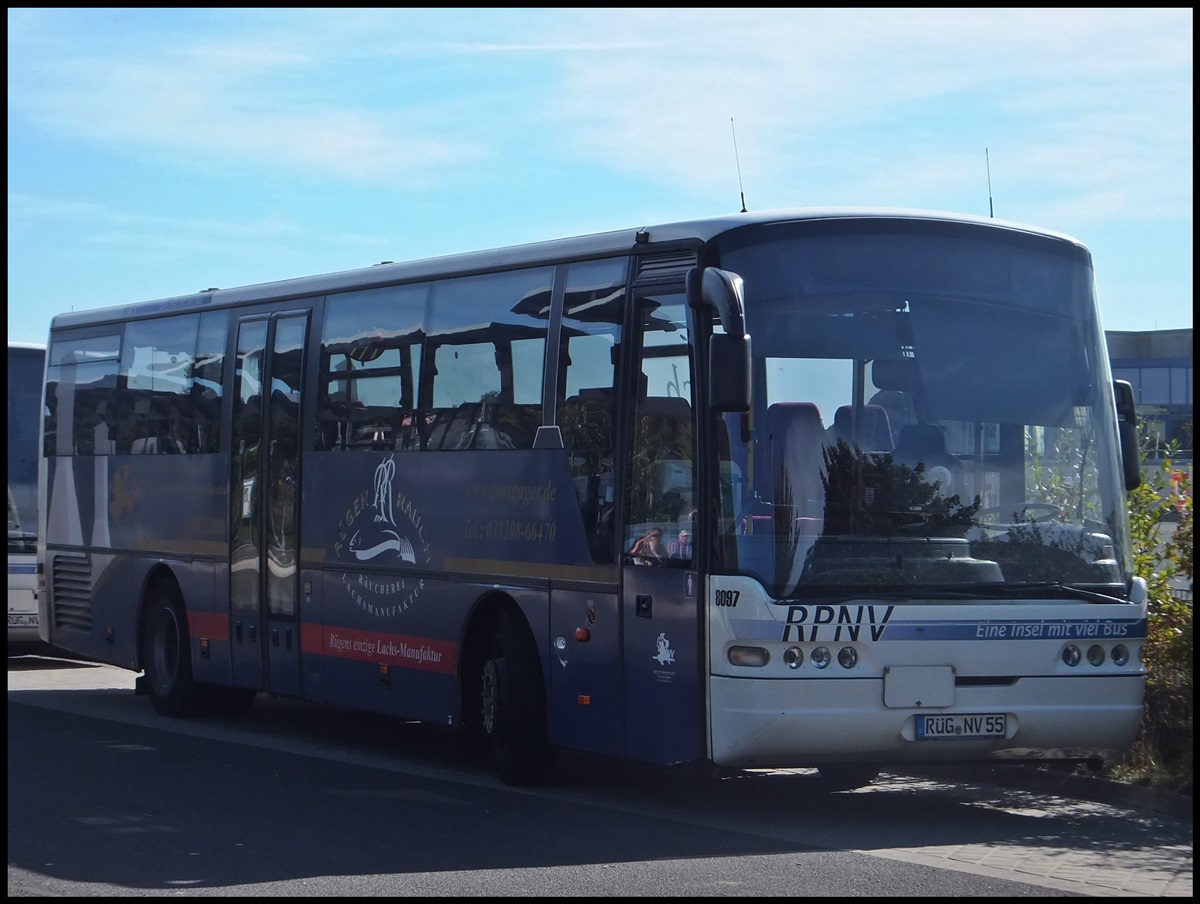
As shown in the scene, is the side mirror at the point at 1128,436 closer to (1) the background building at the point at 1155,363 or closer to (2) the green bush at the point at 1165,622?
(2) the green bush at the point at 1165,622

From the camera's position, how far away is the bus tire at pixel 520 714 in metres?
11.1

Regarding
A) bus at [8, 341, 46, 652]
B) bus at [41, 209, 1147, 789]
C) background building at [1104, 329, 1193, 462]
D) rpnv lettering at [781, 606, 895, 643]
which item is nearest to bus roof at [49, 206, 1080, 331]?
bus at [41, 209, 1147, 789]

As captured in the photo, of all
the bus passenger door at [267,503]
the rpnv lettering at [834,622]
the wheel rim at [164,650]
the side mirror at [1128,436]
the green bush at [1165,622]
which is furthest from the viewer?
the wheel rim at [164,650]

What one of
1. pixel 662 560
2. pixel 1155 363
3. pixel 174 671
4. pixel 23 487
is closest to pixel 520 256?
pixel 662 560

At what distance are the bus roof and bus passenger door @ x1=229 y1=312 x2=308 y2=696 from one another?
314 mm

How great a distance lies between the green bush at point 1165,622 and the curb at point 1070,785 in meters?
0.15

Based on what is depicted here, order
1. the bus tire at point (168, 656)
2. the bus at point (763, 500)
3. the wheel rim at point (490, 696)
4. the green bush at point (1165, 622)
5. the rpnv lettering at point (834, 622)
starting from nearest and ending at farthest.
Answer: the rpnv lettering at point (834, 622) < the bus at point (763, 500) < the green bush at point (1165, 622) < the wheel rim at point (490, 696) < the bus tire at point (168, 656)

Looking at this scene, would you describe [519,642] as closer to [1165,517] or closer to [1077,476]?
[1077,476]

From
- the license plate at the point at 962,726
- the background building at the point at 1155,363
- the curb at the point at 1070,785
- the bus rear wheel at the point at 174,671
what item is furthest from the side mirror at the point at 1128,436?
the background building at the point at 1155,363

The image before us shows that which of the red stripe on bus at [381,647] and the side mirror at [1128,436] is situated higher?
the side mirror at [1128,436]

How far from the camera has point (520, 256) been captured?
1163cm

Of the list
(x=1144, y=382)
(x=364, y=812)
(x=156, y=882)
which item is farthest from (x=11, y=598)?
(x=1144, y=382)

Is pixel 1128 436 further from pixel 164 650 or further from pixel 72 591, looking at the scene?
pixel 72 591

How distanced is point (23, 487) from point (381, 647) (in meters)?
9.44
